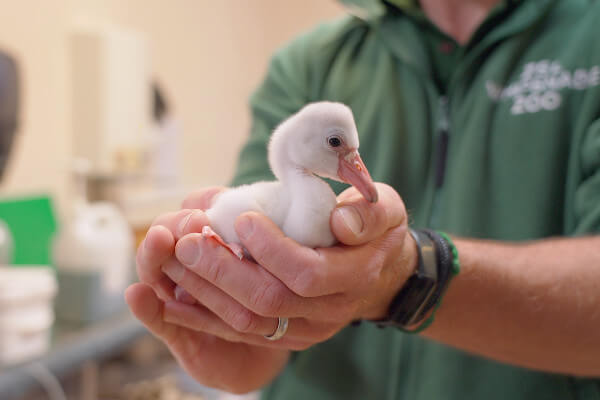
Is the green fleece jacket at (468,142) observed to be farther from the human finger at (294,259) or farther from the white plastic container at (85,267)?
the white plastic container at (85,267)

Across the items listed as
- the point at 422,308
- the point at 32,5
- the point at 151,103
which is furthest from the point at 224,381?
the point at 151,103

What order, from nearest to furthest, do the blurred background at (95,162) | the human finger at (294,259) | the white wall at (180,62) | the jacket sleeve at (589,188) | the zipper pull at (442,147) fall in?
the human finger at (294,259) < the jacket sleeve at (589,188) < the zipper pull at (442,147) < the blurred background at (95,162) < the white wall at (180,62)

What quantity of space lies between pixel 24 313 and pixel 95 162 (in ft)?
2.85

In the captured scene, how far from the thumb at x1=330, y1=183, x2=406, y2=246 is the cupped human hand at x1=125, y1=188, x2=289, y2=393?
148mm

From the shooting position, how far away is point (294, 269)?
526 mm

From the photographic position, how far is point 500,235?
888 millimetres

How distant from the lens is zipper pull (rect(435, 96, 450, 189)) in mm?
898

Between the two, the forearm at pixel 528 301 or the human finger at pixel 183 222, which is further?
the forearm at pixel 528 301

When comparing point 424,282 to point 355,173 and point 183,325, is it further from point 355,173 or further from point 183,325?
point 183,325

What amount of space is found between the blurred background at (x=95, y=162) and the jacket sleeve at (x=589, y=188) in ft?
3.72

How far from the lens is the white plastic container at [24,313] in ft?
3.88

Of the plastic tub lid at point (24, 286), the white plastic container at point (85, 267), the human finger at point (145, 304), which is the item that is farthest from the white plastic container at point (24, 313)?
the human finger at point (145, 304)

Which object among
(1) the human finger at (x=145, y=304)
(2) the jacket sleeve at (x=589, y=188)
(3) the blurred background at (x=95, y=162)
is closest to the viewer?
(1) the human finger at (x=145, y=304)

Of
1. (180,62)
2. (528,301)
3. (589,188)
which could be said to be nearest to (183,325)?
(528,301)
